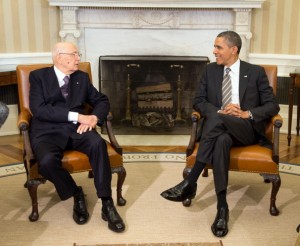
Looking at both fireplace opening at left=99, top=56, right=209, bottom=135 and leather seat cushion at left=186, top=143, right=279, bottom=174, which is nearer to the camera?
leather seat cushion at left=186, top=143, right=279, bottom=174

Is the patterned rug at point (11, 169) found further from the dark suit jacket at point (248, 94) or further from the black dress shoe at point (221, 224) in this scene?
the black dress shoe at point (221, 224)

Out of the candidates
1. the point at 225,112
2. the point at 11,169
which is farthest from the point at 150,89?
the point at 225,112

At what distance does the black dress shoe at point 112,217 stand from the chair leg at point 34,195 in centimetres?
45

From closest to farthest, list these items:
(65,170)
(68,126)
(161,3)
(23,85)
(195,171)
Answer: (65,170) → (195,171) → (68,126) → (23,85) → (161,3)

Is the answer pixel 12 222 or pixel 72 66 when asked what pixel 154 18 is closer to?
pixel 72 66

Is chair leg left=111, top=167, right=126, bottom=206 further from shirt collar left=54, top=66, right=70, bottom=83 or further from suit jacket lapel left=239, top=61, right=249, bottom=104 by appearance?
suit jacket lapel left=239, top=61, right=249, bottom=104

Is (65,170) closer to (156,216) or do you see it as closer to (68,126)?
(68,126)

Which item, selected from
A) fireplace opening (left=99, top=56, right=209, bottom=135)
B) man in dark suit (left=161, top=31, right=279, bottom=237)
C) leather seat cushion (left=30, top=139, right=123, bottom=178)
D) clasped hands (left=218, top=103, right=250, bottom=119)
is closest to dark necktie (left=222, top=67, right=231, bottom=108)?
man in dark suit (left=161, top=31, right=279, bottom=237)

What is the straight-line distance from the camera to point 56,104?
3.44m

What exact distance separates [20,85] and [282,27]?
9.82 ft

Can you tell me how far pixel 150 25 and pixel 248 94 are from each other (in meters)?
2.11

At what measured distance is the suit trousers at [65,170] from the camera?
3.08 meters

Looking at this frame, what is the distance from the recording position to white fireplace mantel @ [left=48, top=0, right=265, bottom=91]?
5.11 m

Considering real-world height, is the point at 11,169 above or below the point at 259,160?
below
